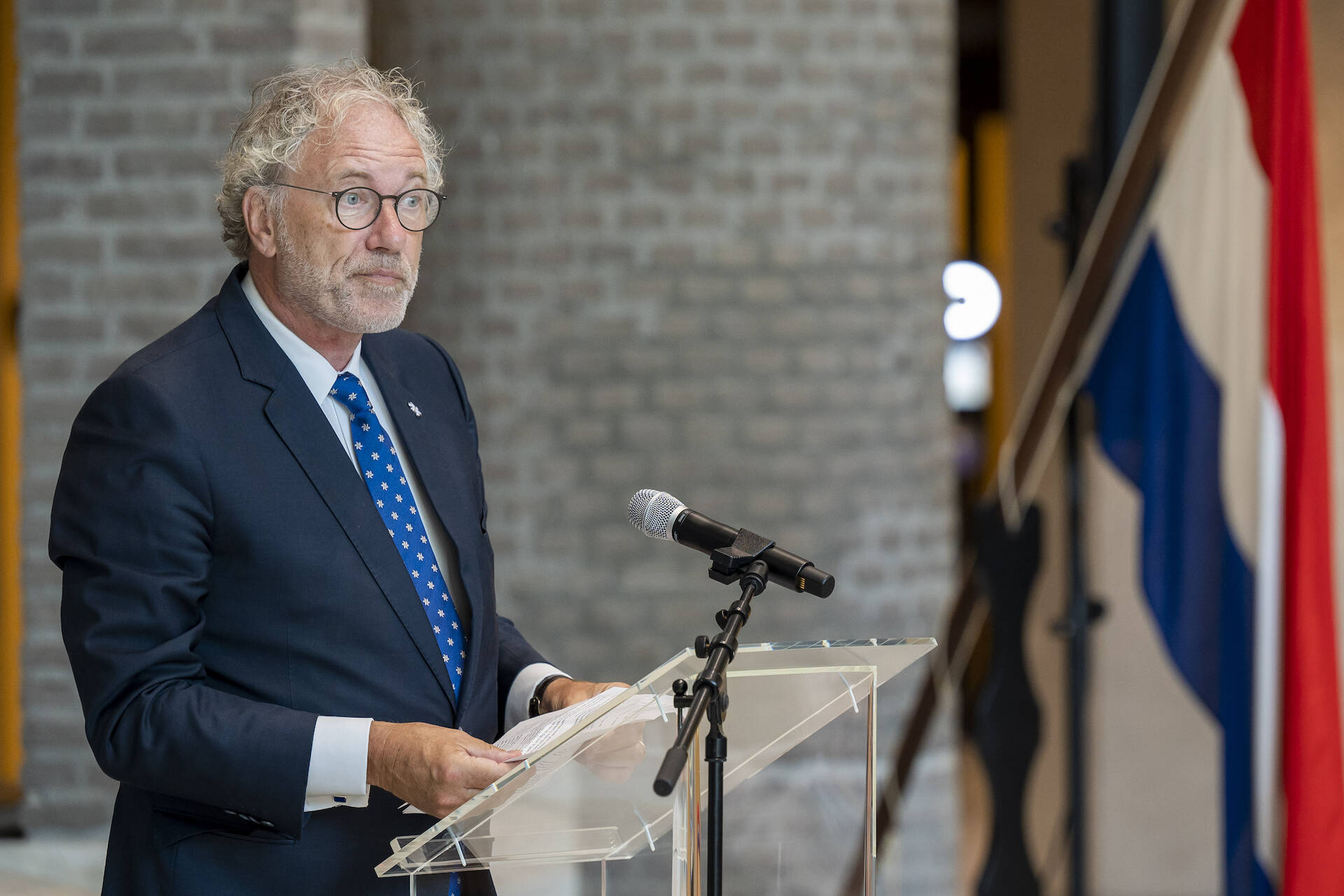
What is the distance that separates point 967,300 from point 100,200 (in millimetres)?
4123

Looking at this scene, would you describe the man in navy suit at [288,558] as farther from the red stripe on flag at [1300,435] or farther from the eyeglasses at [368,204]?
the red stripe on flag at [1300,435]

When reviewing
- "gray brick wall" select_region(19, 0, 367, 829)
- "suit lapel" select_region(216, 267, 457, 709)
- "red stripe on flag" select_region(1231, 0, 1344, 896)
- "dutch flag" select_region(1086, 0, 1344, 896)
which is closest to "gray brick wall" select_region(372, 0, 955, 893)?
"gray brick wall" select_region(19, 0, 367, 829)

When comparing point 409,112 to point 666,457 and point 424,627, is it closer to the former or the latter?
point 424,627

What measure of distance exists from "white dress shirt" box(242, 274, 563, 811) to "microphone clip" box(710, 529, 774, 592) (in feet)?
1.30

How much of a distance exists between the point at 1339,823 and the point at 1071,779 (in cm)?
83

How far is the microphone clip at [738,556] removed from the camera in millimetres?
1380

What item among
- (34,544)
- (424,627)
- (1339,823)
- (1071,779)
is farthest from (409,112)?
(1071,779)

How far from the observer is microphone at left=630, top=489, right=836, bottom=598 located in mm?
1371

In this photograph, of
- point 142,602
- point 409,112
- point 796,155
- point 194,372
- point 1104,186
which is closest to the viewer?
point 142,602

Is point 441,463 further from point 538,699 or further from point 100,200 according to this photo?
point 100,200

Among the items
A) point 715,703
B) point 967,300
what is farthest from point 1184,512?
point 967,300

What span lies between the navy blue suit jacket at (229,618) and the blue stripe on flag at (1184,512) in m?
1.55

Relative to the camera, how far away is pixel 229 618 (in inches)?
58.0

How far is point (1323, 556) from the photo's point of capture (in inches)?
95.7
